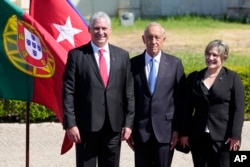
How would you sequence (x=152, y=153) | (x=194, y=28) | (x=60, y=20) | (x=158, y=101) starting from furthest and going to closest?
(x=194, y=28)
(x=60, y=20)
(x=152, y=153)
(x=158, y=101)

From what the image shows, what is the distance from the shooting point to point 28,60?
647 centimetres

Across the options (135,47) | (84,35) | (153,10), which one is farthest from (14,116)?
(153,10)

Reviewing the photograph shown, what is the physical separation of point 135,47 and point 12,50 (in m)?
11.7

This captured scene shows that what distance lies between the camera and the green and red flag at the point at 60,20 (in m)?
6.86

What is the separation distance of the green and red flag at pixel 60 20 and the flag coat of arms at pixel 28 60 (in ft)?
1.40

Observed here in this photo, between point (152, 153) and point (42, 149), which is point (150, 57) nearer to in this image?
point (152, 153)

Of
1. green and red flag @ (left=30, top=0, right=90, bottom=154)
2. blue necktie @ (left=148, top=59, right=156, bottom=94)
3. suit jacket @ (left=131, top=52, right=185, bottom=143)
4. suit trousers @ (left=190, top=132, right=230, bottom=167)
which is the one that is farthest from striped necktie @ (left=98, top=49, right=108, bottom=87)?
green and red flag @ (left=30, top=0, right=90, bottom=154)

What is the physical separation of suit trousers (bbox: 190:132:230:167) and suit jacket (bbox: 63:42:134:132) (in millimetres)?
609

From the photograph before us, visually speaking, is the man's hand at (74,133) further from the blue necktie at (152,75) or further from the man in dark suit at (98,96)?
the blue necktie at (152,75)

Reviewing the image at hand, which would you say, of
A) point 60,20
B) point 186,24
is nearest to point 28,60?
point 60,20

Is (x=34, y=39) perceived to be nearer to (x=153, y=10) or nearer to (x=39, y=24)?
(x=39, y=24)

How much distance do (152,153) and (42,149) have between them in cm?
314

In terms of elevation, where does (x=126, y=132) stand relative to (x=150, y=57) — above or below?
below

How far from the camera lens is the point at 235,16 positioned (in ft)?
81.5
